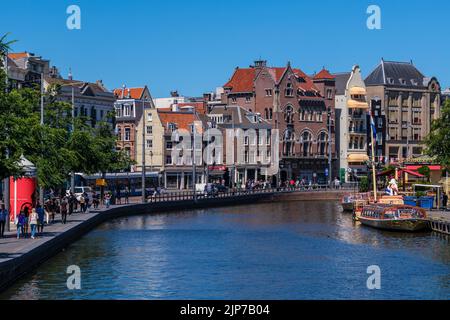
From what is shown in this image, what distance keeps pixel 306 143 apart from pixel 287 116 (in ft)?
22.7

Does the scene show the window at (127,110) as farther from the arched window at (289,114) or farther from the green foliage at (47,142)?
the green foliage at (47,142)

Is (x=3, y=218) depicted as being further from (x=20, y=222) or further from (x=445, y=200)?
(x=445, y=200)

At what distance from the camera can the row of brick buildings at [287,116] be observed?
15488cm

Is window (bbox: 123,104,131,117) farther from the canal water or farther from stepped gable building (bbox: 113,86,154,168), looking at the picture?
the canal water

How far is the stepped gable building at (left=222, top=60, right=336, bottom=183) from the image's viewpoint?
17150cm

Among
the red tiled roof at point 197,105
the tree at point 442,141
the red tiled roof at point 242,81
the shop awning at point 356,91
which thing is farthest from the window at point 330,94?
the tree at point 442,141

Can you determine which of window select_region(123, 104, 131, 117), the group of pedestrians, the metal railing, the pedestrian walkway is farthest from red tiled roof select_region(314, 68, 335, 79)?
the group of pedestrians

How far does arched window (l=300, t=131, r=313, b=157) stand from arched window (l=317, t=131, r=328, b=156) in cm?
233

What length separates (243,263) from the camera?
57156 millimetres

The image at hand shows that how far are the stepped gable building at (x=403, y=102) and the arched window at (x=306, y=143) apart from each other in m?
16.4
